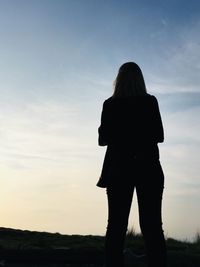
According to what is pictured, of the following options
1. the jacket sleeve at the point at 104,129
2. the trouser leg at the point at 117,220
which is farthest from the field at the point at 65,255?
the jacket sleeve at the point at 104,129

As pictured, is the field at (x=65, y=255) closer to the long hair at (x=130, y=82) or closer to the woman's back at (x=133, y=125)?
the woman's back at (x=133, y=125)

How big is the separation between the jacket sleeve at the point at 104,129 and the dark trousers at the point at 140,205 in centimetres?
39

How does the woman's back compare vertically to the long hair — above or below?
below

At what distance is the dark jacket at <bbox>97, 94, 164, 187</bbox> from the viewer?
19.2ft

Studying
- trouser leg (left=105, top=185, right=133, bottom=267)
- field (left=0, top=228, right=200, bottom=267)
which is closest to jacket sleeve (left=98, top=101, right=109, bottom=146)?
trouser leg (left=105, top=185, right=133, bottom=267)

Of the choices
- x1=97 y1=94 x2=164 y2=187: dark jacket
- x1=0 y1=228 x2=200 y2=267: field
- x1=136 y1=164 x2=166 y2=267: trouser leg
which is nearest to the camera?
x1=136 y1=164 x2=166 y2=267: trouser leg

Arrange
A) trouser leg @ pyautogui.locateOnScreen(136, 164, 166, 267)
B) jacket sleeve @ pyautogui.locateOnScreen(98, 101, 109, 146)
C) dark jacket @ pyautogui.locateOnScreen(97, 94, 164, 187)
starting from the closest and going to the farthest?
1. trouser leg @ pyautogui.locateOnScreen(136, 164, 166, 267)
2. dark jacket @ pyautogui.locateOnScreen(97, 94, 164, 187)
3. jacket sleeve @ pyautogui.locateOnScreen(98, 101, 109, 146)

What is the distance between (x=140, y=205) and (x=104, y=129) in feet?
2.74

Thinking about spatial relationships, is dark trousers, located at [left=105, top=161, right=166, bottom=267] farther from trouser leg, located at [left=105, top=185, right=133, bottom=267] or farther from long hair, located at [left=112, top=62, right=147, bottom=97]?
long hair, located at [left=112, top=62, right=147, bottom=97]

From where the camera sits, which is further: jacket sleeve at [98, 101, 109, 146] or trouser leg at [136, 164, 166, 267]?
jacket sleeve at [98, 101, 109, 146]

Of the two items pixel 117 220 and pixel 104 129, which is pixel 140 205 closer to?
pixel 117 220

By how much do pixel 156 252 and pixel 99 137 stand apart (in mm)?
1244

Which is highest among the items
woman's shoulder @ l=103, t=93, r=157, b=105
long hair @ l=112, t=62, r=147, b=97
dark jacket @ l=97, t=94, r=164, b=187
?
long hair @ l=112, t=62, r=147, b=97

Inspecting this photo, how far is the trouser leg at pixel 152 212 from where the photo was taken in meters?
5.73
